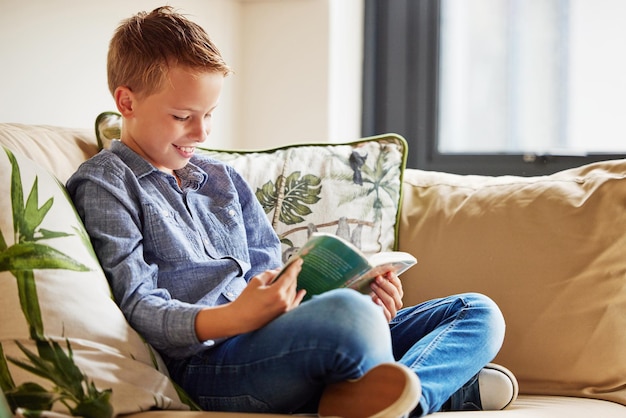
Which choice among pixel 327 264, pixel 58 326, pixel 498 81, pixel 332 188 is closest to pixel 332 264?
pixel 327 264

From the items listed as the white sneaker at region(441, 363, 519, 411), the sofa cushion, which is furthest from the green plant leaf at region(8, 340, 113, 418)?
the sofa cushion

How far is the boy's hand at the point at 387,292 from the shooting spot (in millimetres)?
1393

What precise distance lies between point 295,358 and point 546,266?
26.4 inches

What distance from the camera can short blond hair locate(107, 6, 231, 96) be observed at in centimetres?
138

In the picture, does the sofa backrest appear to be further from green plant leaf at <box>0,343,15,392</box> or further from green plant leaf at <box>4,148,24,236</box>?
green plant leaf at <box>0,343,15,392</box>

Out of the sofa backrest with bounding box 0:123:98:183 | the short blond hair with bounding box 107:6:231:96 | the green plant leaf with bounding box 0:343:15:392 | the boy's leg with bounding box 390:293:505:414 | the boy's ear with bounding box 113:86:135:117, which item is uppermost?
the short blond hair with bounding box 107:6:231:96

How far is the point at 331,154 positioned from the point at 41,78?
0.61 m

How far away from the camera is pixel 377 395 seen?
110 cm

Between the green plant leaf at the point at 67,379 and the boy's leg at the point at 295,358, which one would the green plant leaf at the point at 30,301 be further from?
the boy's leg at the point at 295,358

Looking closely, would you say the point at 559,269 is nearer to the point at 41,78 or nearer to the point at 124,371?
the point at 124,371

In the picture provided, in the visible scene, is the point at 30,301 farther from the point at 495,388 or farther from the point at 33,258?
the point at 495,388

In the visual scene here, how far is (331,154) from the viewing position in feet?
5.97

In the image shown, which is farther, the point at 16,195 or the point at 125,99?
the point at 125,99

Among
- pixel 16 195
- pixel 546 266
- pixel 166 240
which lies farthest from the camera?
pixel 546 266
